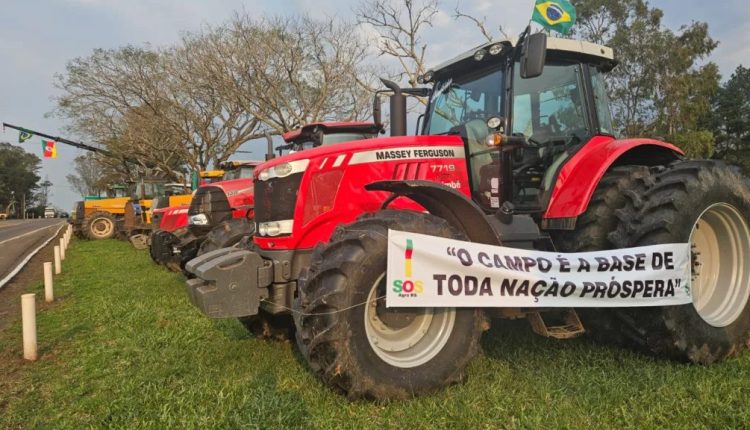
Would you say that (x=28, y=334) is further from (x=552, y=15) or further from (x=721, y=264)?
(x=721, y=264)

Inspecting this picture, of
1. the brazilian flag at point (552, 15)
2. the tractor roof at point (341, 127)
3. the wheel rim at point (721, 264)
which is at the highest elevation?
the brazilian flag at point (552, 15)

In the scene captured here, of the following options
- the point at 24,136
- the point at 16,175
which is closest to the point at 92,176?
the point at 16,175

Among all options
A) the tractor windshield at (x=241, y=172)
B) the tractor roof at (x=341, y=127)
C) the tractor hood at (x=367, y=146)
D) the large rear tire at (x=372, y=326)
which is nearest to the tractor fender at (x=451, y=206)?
the large rear tire at (x=372, y=326)

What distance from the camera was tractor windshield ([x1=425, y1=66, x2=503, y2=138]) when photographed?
4.43 meters

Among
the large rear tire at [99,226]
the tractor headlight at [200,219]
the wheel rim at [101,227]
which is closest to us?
the tractor headlight at [200,219]

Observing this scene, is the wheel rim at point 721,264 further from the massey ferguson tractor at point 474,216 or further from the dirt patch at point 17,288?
the dirt patch at point 17,288

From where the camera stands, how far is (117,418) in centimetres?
330

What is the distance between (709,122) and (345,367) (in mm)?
43531

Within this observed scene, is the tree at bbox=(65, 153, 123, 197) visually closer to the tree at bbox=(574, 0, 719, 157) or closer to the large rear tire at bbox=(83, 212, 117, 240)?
the large rear tire at bbox=(83, 212, 117, 240)

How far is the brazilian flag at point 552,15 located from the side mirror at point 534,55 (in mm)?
1453

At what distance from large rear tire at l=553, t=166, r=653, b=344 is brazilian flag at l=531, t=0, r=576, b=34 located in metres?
1.73

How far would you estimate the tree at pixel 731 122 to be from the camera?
37375 mm

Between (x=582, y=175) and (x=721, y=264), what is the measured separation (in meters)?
1.52

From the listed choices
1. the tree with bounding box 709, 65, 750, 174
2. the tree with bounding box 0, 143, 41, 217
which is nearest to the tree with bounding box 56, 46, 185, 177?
the tree with bounding box 709, 65, 750, 174
